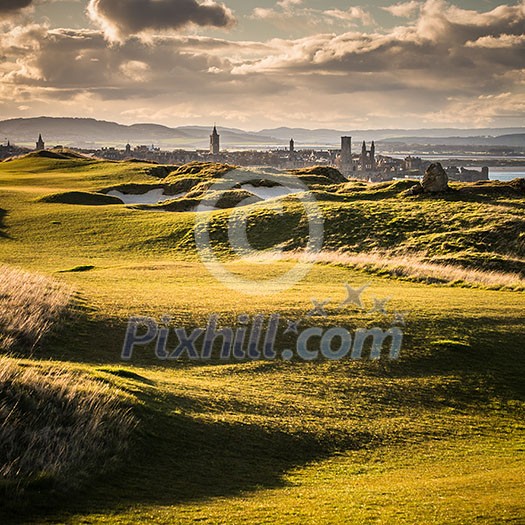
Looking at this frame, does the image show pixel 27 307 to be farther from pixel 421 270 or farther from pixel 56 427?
pixel 421 270

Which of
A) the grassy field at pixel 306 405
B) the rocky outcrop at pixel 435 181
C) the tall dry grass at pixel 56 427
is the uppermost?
the rocky outcrop at pixel 435 181

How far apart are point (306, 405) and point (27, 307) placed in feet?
30.0

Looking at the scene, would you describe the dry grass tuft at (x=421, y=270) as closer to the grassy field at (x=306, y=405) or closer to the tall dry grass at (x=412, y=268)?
the tall dry grass at (x=412, y=268)

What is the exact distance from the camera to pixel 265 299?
2666 cm

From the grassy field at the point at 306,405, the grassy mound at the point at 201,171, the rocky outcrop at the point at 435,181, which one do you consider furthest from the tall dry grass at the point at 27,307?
the grassy mound at the point at 201,171

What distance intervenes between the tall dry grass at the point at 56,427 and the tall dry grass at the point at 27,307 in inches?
148

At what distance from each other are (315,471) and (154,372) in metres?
6.19

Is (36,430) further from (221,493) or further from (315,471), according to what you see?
(315,471)

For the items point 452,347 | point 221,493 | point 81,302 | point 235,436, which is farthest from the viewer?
point 81,302

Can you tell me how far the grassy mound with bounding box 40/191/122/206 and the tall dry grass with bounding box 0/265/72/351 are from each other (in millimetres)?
44282

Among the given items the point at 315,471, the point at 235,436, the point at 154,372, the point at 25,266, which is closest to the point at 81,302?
the point at 154,372

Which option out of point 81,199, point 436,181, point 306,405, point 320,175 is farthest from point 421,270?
point 320,175

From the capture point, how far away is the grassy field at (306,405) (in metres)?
11.0

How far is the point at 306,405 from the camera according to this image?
16734 millimetres
